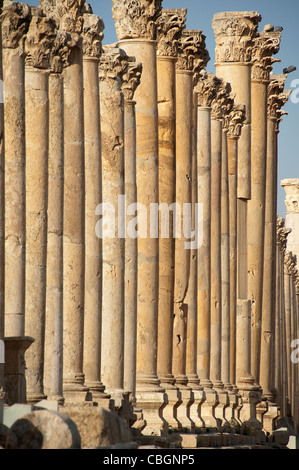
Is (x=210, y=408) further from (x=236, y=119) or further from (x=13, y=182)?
(x=13, y=182)

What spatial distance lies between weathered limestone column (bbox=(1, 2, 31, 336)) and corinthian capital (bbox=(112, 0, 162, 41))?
36.2 ft

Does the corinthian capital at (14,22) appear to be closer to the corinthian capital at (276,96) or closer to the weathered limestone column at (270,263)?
the weathered limestone column at (270,263)

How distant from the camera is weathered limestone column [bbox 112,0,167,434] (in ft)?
123

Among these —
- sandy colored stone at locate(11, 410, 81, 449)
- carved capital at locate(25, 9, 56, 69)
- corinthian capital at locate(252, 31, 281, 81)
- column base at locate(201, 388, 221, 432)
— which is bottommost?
column base at locate(201, 388, 221, 432)

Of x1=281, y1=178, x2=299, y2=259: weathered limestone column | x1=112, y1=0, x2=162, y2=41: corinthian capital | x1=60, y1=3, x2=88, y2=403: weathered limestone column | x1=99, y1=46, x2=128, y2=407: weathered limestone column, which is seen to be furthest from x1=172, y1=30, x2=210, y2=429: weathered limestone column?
x1=281, y1=178, x2=299, y2=259: weathered limestone column

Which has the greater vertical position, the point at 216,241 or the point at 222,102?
the point at 222,102

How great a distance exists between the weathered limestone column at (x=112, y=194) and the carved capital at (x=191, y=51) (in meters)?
7.15

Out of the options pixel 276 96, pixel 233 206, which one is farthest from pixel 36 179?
→ pixel 276 96

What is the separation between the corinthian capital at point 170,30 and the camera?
40906 mm

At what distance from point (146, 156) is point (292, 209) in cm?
6708

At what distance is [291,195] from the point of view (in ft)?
344

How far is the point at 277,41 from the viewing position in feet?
184

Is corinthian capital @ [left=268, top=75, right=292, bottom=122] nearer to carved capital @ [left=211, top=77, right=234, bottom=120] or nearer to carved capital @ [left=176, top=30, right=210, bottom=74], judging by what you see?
carved capital @ [left=211, top=77, right=234, bottom=120]

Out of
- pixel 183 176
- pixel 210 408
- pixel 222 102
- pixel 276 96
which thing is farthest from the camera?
pixel 276 96
